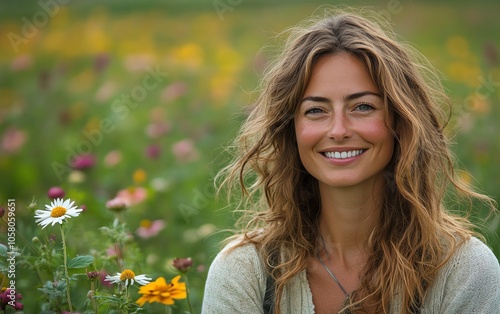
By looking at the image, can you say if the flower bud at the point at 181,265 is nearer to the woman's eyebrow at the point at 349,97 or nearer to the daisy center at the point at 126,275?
the daisy center at the point at 126,275

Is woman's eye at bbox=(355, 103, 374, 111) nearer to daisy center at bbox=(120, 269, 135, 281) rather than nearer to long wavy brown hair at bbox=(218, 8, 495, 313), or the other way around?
long wavy brown hair at bbox=(218, 8, 495, 313)

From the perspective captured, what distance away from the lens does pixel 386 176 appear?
9.62 ft

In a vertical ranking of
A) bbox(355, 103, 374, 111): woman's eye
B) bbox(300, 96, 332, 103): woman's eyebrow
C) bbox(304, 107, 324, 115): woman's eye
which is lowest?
bbox(355, 103, 374, 111): woman's eye

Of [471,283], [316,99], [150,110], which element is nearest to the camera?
[471,283]

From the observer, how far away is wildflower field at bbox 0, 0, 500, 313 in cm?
359

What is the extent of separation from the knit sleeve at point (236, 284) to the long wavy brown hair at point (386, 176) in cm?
5

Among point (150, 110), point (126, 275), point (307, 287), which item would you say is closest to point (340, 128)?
point (307, 287)

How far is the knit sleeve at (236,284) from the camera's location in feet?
9.34

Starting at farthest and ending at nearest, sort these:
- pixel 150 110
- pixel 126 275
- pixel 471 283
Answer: pixel 150 110
pixel 471 283
pixel 126 275

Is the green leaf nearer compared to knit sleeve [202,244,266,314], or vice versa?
the green leaf

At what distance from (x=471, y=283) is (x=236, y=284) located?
707 mm

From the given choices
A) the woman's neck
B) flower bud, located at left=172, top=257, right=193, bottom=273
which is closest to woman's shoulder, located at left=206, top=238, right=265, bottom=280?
flower bud, located at left=172, top=257, right=193, bottom=273

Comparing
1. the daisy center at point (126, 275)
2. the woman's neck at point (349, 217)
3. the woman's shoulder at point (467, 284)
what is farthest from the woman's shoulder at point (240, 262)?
the woman's shoulder at point (467, 284)

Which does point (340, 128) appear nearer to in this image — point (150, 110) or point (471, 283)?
point (471, 283)
